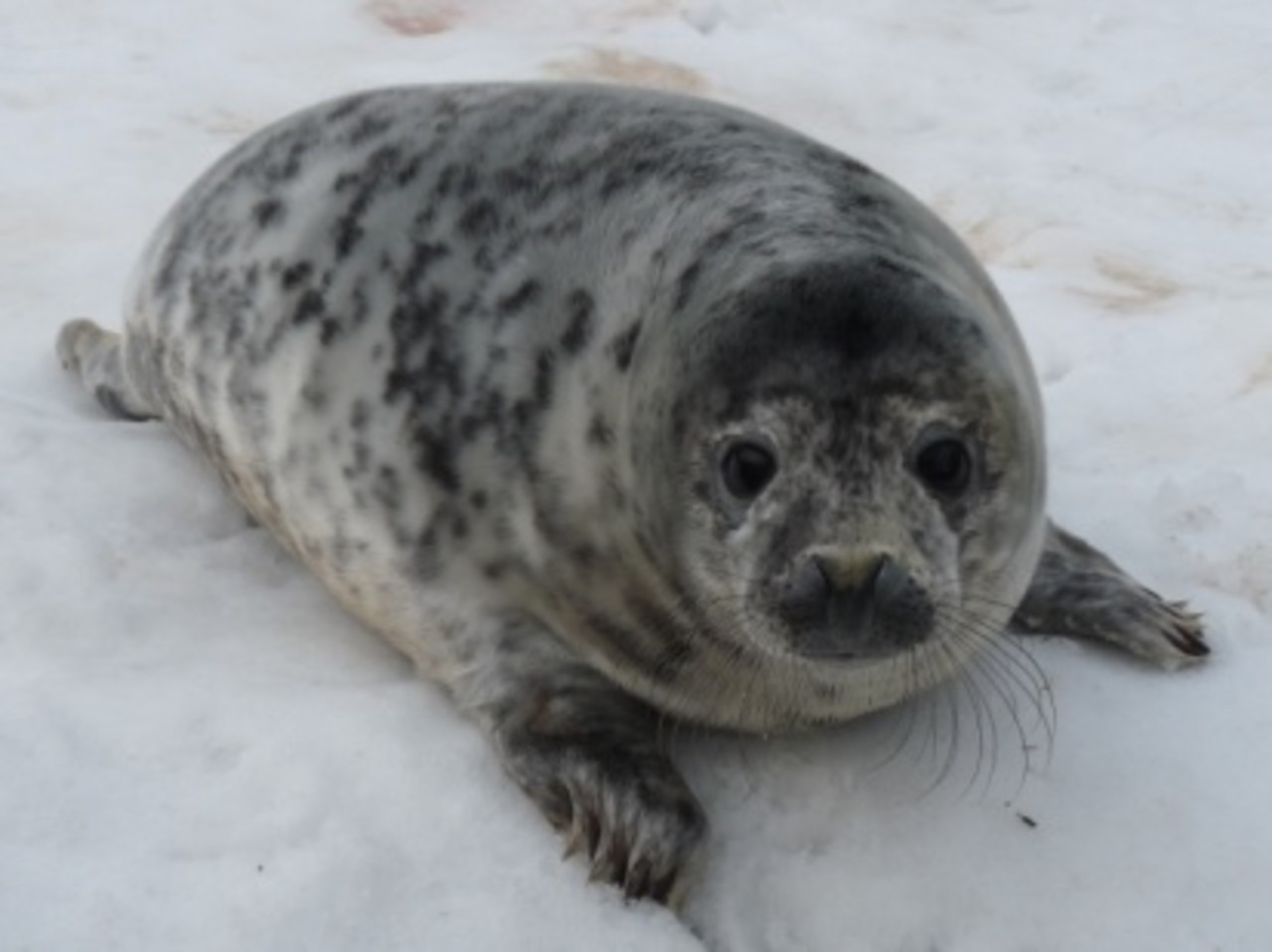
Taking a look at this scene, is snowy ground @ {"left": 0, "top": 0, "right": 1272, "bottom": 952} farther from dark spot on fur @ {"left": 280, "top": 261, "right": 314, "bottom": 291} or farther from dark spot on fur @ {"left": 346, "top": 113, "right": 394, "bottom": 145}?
dark spot on fur @ {"left": 346, "top": 113, "right": 394, "bottom": 145}

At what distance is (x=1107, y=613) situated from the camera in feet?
9.32

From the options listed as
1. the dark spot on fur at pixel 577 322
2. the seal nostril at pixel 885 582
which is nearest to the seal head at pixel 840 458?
the seal nostril at pixel 885 582

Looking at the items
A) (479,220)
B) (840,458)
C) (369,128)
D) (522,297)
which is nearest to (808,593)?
(840,458)

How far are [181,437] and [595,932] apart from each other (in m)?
1.58

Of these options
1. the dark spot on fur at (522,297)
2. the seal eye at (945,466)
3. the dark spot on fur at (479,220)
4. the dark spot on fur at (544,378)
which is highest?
the seal eye at (945,466)

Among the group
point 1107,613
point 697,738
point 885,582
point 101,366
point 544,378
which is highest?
point 885,582

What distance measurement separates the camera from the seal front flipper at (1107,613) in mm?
2801

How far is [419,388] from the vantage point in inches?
109

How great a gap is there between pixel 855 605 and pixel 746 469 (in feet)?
0.77

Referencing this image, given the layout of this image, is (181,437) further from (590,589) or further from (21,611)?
(590,589)

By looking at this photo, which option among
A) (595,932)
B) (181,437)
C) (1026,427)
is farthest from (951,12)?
(595,932)

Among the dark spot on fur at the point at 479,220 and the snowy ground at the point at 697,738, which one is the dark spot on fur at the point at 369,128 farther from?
the snowy ground at the point at 697,738

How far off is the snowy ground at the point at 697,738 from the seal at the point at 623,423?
10 centimetres

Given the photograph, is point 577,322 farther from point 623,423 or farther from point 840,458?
point 840,458
